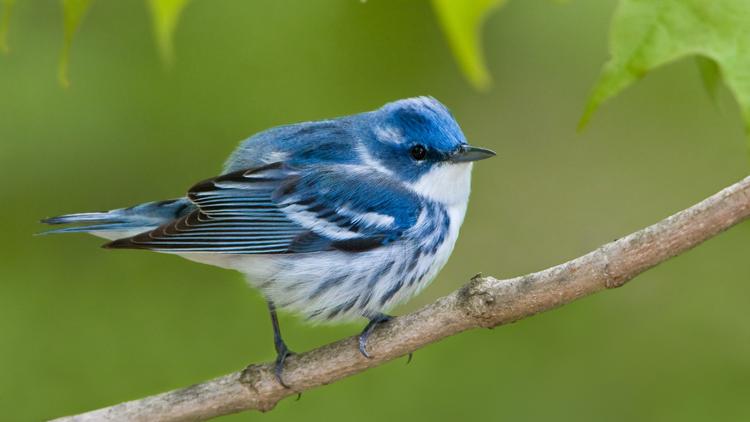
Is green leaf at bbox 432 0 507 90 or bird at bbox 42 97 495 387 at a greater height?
green leaf at bbox 432 0 507 90

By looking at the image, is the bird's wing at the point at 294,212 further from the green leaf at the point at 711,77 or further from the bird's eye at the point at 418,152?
the green leaf at the point at 711,77

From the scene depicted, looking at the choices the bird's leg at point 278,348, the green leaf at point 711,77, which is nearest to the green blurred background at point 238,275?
the bird's leg at point 278,348

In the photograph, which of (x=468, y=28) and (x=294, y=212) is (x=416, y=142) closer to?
(x=294, y=212)

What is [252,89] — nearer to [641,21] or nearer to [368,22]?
[368,22]

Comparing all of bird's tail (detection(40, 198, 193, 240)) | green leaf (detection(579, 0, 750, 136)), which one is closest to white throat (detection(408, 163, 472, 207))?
bird's tail (detection(40, 198, 193, 240))

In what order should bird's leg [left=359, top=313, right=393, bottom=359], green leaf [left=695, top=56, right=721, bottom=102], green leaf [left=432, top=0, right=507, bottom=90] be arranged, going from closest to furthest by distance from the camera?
green leaf [left=432, top=0, right=507, bottom=90] → green leaf [left=695, top=56, right=721, bottom=102] → bird's leg [left=359, top=313, right=393, bottom=359]

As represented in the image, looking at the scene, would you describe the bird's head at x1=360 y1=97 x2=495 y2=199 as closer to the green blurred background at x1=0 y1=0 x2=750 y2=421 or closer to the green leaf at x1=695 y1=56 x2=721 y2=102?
the green blurred background at x1=0 y1=0 x2=750 y2=421
